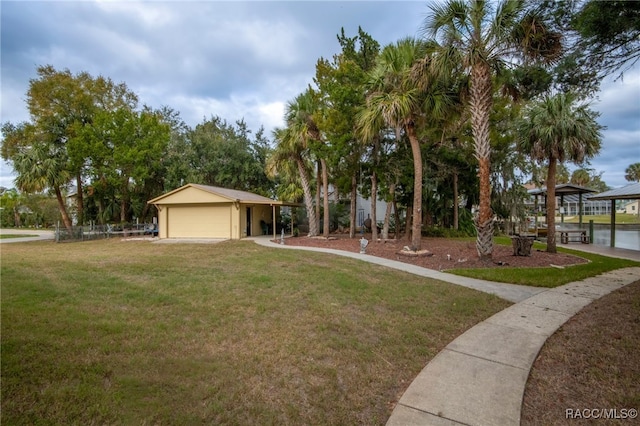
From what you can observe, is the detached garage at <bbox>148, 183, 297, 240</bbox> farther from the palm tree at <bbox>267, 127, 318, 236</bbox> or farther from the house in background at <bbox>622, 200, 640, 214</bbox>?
the house in background at <bbox>622, 200, 640, 214</bbox>

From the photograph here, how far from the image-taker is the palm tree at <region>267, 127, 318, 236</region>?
55.4 ft

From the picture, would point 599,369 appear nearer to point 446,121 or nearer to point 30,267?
point 446,121

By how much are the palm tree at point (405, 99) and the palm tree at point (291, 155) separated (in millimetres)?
5250

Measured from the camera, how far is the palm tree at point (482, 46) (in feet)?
28.0

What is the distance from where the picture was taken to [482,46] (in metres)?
9.36

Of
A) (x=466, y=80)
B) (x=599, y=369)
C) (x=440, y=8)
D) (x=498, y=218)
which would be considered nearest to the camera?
(x=599, y=369)

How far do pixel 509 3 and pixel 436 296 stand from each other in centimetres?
789

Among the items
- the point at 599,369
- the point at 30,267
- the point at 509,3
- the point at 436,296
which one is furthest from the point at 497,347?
the point at 30,267

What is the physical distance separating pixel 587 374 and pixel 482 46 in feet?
29.8

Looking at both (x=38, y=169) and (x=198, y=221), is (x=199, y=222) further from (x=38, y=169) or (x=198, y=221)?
(x=38, y=169)

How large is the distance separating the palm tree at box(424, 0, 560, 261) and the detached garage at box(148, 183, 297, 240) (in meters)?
11.6

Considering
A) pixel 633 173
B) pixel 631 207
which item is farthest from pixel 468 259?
pixel 633 173

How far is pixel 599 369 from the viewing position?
3.48 m

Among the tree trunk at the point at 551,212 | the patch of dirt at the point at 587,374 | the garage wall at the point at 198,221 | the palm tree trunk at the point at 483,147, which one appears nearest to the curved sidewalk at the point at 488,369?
the patch of dirt at the point at 587,374
